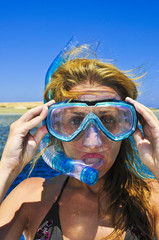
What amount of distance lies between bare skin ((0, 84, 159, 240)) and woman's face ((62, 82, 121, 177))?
0.01m

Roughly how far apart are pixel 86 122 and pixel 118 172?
A: 0.62 metres

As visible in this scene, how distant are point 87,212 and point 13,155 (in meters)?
0.74

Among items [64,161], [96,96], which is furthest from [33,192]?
[96,96]

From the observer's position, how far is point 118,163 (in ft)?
6.93

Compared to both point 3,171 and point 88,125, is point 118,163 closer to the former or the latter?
point 88,125

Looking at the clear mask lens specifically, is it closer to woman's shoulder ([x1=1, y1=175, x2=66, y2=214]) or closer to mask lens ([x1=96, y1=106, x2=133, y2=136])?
mask lens ([x1=96, y1=106, x2=133, y2=136])

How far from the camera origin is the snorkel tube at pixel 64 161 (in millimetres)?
1596

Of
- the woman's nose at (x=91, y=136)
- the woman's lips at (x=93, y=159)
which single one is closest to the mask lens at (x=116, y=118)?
the woman's nose at (x=91, y=136)

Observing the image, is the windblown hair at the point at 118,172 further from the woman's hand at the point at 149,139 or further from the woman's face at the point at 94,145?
the woman's hand at the point at 149,139

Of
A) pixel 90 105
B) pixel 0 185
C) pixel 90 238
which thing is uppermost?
pixel 90 105

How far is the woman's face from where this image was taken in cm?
168

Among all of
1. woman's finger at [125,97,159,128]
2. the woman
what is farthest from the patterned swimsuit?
woman's finger at [125,97,159,128]

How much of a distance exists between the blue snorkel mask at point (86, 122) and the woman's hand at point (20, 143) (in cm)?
10

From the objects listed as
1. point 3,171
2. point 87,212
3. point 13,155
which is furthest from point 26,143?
point 87,212
